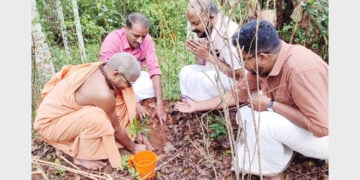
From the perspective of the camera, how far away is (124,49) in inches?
152

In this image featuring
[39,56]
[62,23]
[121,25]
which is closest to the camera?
[39,56]

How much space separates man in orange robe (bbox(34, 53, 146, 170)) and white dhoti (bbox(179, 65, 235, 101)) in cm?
75

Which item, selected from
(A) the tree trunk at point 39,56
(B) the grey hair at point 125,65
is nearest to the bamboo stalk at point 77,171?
(A) the tree trunk at point 39,56

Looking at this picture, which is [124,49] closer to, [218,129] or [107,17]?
[107,17]

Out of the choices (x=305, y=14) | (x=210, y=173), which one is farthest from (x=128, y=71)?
(x=305, y=14)

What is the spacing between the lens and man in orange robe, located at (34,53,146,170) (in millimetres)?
3227

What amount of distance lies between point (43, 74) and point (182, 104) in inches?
51.9

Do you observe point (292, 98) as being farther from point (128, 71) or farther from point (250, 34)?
point (128, 71)

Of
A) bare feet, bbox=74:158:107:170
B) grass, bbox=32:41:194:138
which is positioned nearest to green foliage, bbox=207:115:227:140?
grass, bbox=32:41:194:138

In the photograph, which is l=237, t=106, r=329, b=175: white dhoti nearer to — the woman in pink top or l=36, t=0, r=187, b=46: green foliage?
the woman in pink top

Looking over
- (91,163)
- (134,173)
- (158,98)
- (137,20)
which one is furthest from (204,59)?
(91,163)

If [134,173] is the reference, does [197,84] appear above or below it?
above

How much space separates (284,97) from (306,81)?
0.89ft

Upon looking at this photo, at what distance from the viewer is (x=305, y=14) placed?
4074 millimetres
